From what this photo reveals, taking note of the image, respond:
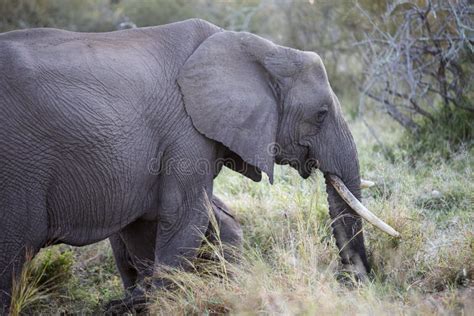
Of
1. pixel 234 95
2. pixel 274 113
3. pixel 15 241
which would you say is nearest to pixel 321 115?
pixel 274 113

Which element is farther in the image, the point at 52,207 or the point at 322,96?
the point at 322,96

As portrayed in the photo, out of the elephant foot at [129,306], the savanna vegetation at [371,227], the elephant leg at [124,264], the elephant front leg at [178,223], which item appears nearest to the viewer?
the savanna vegetation at [371,227]

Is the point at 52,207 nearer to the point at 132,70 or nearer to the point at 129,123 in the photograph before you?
the point at 129,123

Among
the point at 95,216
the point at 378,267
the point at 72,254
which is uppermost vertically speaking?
the point at 95,216

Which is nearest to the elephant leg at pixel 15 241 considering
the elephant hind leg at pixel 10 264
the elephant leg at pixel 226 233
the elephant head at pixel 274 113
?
the elephant hind leg at pixel 10 264

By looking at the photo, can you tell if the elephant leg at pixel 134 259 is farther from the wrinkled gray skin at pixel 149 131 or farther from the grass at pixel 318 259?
the grass at pixel 318 259

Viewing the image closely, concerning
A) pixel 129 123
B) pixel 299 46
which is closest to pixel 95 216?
pixel 129 123

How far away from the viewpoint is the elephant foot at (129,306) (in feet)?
18.3

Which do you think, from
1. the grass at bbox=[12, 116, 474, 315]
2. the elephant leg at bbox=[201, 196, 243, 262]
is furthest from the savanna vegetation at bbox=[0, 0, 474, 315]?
the elephant leg at bbox=[201, 196, 243, 262]

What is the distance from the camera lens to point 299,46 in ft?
42.0

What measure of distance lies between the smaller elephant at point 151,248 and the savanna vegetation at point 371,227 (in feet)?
0.50

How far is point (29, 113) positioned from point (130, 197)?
970 mm

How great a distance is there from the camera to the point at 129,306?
568 cm

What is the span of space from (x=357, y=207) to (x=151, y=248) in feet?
5.52
